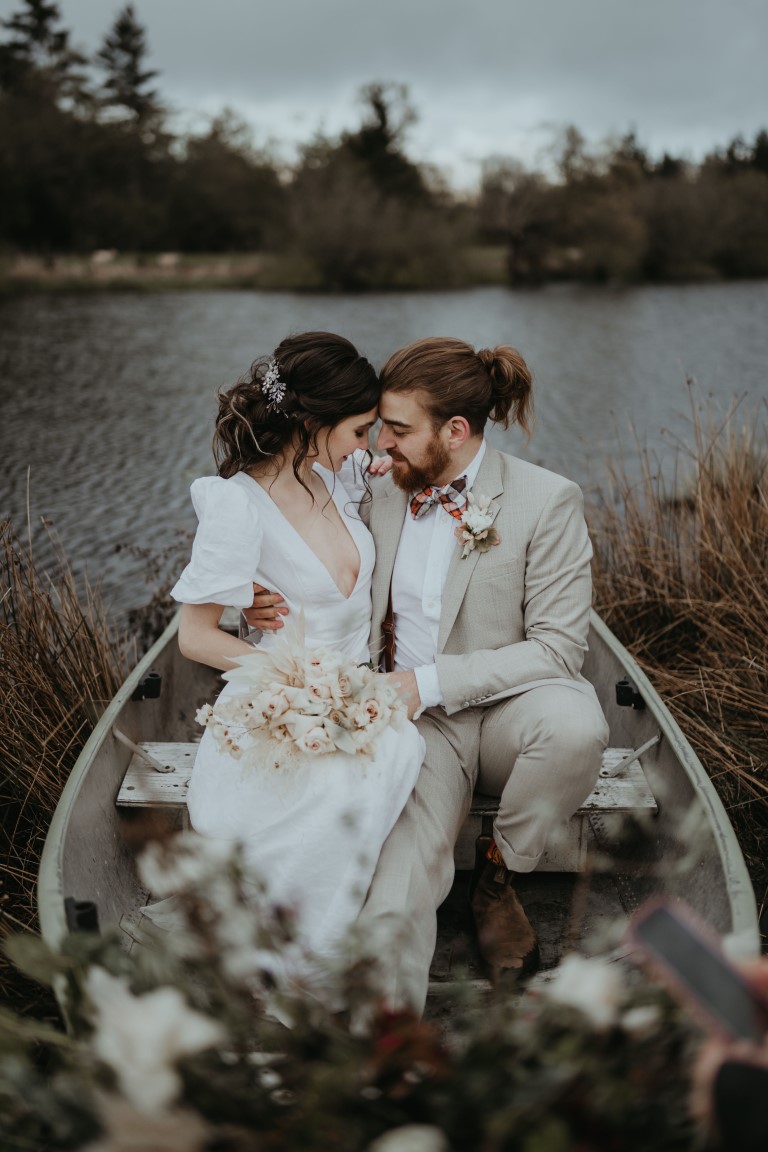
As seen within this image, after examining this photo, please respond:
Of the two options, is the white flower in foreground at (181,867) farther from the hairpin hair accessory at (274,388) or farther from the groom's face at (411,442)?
the groom's face at (411,442)

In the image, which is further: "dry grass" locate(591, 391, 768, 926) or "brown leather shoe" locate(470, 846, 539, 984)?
"dry grass" locate(591, 391, 768, 926)

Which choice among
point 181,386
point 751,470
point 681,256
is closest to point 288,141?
point 681,256

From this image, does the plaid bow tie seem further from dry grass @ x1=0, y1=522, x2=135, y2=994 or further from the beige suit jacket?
dry grass @ x1=0, y1=522, x2=135, y2=994

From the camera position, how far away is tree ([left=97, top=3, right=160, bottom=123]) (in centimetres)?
4803

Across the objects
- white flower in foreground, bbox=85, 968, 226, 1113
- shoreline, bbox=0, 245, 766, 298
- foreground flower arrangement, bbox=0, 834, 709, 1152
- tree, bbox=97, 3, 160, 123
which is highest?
tree, bbox=97, 3, 160, 123

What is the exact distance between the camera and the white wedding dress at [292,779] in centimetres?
215

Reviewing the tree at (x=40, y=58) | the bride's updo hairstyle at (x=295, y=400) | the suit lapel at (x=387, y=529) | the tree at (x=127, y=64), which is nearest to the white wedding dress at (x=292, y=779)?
the bride's updo hairstyle at (x=295, y=400)

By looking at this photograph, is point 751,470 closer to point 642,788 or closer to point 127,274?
point 642,788

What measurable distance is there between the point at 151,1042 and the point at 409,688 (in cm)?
169

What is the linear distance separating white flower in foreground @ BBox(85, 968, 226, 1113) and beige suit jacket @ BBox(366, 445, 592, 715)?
5.45ft

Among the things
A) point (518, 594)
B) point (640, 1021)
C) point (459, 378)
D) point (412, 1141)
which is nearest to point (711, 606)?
point (518, 594)

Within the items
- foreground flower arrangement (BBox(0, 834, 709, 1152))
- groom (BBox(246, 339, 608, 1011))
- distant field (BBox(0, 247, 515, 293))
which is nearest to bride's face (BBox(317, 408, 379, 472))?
groom (BBox(246, 339, 608, 1011))

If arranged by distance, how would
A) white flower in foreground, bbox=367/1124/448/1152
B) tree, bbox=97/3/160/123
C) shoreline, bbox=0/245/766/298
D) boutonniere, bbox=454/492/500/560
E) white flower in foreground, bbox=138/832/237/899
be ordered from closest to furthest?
1. white flower in foreground, bbox=367/1124/448/1152
2. white flower in foreground, bbox=138/832/237/899
3. boutonniere, bbox=454/492/500/560
4. shoreline, bbox=0/245/766/298
5. tree, bbox=97/3/160/123

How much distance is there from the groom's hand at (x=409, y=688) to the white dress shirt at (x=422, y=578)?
0.46ft
